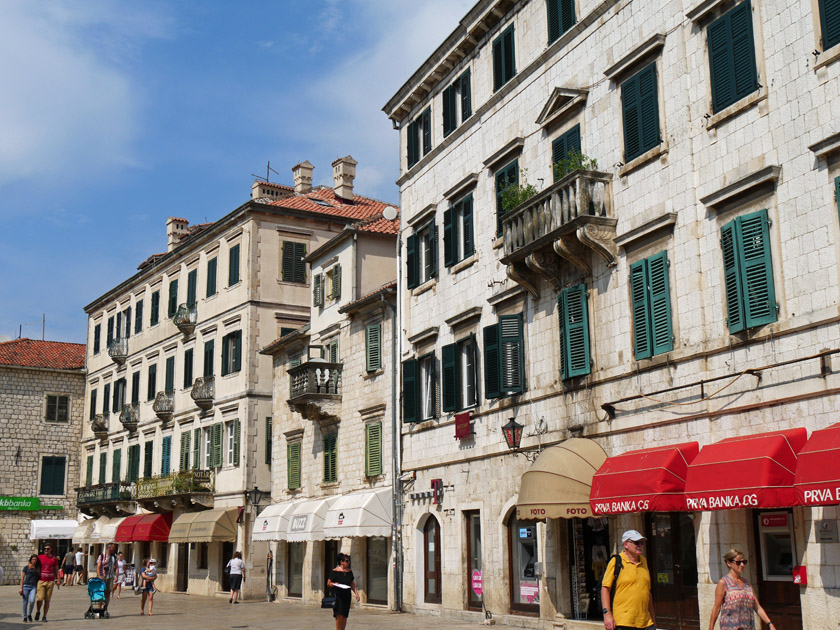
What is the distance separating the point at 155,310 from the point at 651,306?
114 feet

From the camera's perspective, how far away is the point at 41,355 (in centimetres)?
5859

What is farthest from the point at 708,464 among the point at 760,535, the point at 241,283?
the point at 241,283

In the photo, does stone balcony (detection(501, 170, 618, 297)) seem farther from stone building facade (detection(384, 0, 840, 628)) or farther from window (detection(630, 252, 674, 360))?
window (detection(630, 252, 674, 360))

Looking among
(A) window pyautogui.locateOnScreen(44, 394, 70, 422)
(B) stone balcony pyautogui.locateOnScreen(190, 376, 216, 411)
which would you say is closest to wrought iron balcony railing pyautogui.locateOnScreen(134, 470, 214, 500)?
(B) stone balcony pyautogui.locateOnScreen(190, 376, 216, 411)

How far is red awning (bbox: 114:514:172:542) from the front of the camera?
4191 cm

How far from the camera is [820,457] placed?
1278 cm

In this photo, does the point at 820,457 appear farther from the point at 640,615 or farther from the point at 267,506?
the point at 267,506

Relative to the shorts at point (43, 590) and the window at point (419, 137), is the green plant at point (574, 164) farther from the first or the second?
the shorts at point (43, 590)

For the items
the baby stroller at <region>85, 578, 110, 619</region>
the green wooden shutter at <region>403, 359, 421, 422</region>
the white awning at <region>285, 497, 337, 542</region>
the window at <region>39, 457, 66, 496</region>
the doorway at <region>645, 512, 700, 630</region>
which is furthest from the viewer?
the window at <region>39, 457, 66, 496</region>

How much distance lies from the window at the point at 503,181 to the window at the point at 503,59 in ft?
6.91

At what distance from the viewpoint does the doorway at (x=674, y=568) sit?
54.7 feet

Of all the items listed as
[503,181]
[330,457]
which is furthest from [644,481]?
[330,457]

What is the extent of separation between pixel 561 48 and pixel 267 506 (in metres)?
21.8

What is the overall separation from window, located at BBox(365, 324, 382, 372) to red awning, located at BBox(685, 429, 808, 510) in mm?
15221
